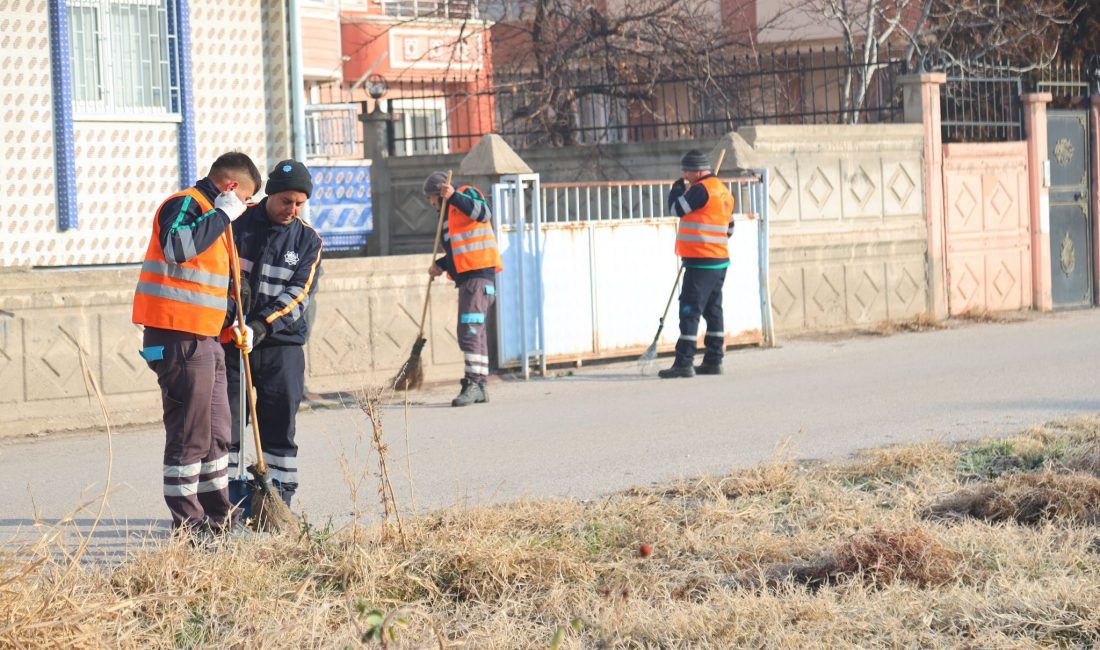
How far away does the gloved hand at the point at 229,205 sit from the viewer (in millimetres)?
6793

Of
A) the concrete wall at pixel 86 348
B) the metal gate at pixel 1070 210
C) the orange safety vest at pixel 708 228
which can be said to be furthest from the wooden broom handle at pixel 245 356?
the metal gate at pixel 1070 210

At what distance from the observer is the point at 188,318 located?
270 inches

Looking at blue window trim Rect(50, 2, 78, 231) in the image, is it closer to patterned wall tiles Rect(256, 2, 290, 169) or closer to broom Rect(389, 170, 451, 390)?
patterned wall tiles Rect(256, 2, 290, 169)

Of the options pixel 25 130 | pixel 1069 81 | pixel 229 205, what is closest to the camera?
pixel 229 205

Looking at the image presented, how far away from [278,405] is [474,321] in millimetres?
4492

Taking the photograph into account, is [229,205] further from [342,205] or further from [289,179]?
[342,205]

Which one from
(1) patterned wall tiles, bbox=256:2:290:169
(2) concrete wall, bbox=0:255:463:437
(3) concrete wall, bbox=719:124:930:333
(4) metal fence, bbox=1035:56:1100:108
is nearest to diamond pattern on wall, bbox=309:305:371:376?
(2) concrete wall, bbox=0:255:463:437

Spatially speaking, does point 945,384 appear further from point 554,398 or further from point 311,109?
point 311,109

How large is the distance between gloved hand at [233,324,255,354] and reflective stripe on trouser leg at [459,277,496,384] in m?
4.78

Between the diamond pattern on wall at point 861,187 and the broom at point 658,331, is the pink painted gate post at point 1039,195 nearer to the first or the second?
the diamond pattern on wall at point 861,187

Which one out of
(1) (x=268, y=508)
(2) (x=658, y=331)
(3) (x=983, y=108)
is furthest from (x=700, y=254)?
(3) (x=983, y=108)

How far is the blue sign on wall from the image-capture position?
69.2 ft

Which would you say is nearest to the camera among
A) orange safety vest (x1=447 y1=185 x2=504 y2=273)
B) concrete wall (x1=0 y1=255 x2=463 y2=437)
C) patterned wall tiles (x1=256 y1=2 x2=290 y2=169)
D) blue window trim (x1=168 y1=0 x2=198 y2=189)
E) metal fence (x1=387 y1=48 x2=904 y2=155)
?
concrete wall (x1=0 y1=255 x2=463 y2=437)

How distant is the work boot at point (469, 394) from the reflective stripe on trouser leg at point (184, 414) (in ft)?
16.7
